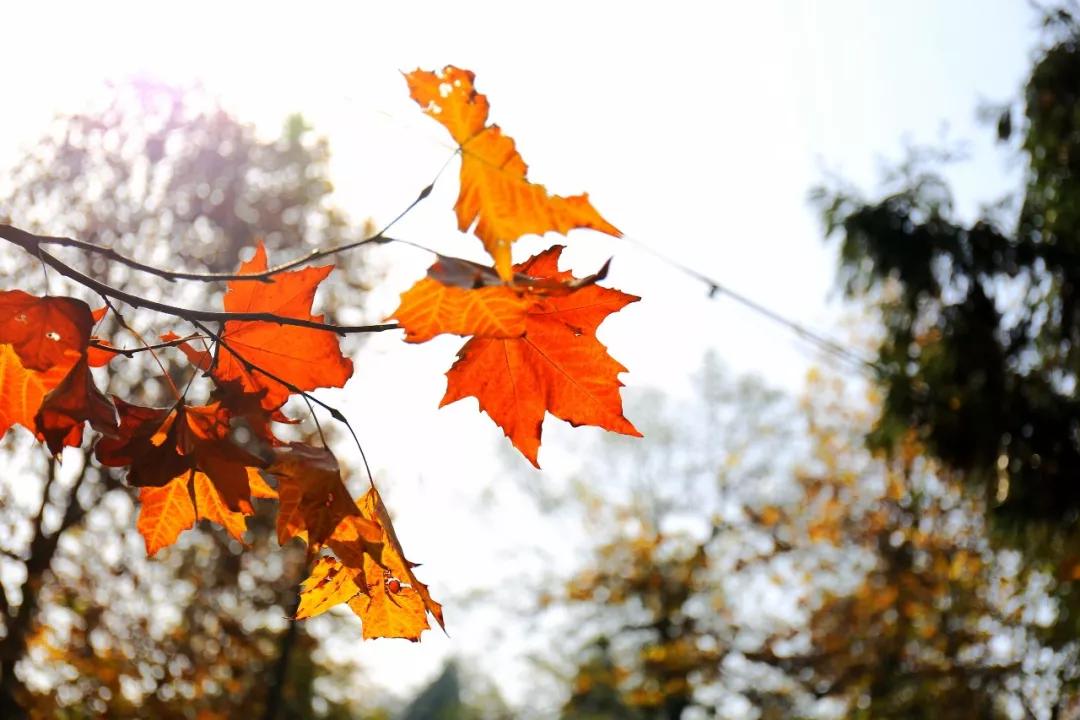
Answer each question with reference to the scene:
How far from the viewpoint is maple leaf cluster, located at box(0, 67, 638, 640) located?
623mm

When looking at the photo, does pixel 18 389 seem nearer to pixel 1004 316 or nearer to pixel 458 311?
pixel 458 311

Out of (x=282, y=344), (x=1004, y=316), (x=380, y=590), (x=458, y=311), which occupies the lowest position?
(x=380, y=590)

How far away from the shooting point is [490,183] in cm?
62

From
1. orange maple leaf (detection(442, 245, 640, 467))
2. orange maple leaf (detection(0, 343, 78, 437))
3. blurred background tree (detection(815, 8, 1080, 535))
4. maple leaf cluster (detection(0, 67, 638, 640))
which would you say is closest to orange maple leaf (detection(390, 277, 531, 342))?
maple leaf cluster (detection(0, 67, 638, 640))

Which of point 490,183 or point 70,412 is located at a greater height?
point 490,183

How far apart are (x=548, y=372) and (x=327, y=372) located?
20 cm

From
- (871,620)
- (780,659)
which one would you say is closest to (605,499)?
(871,620)

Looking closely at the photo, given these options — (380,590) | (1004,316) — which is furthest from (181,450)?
(1004,316)

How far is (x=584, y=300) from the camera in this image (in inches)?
30.3

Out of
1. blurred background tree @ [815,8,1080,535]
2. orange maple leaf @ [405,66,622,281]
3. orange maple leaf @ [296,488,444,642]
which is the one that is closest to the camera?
orange maple leaf @ [405,66,622,281]

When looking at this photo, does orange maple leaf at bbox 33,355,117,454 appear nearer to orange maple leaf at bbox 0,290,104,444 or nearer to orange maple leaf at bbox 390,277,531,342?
orange maple leaf at bbox 0,290,104,444

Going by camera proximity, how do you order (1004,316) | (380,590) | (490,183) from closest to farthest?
1. (490,183)
2. (380,590)
3. (1004,316)

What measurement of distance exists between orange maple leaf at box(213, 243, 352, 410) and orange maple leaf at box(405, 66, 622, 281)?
23 centimetres

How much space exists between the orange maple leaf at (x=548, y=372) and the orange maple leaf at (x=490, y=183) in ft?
0.50
